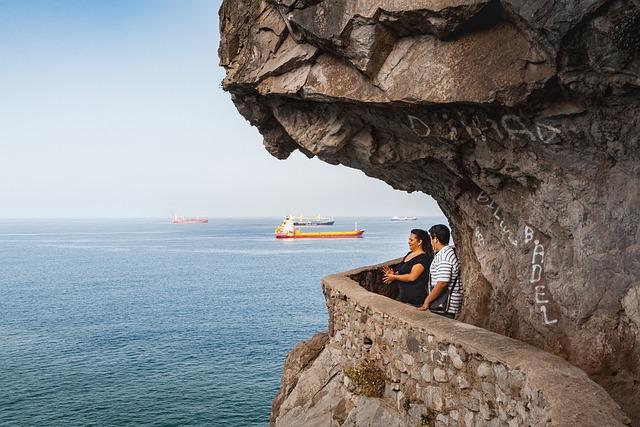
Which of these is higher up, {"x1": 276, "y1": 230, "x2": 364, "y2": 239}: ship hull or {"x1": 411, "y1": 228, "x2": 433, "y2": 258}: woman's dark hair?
{"x1": 411, "y1": 228, "x2": 433, "y2": 258}: woman's dark hair

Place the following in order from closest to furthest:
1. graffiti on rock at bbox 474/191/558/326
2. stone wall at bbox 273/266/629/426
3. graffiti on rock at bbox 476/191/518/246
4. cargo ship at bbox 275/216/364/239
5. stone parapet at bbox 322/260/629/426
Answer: stone parapet at bbox 322/260/629/426
stone wall at bbox 273/266/629/426
graffiti on rock at bbox 474/191/558/326
graffiti on rock at bbox 476/191/518/246
cargo ship at bbox 275/216/364/239

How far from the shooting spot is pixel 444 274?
9.93 m

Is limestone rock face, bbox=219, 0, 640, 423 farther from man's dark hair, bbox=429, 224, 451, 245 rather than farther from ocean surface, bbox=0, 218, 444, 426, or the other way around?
ocean surface, bbox=0, 218, 444, 426

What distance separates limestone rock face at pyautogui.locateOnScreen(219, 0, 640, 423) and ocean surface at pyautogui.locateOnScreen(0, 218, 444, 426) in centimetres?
1842

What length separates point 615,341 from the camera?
316 inches

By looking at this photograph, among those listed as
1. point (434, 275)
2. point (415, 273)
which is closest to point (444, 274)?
point (434, 275)

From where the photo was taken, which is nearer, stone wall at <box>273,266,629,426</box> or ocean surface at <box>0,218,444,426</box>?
stone wall at <box>273,266,629,426</box>

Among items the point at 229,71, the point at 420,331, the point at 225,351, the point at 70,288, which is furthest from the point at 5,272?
the point at 420,331

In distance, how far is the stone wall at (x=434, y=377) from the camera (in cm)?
562

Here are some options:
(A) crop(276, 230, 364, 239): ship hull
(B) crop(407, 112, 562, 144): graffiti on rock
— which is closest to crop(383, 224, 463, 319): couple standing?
(B) crop(407, 112, 562, 144): graffiti on rock

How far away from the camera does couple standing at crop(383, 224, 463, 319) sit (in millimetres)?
9938

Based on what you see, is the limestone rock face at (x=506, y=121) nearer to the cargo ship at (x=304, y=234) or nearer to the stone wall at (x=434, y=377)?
the stone wall at (x=434, y=377)

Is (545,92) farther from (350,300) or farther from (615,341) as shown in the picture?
(350,300)

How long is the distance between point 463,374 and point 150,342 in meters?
37.0
